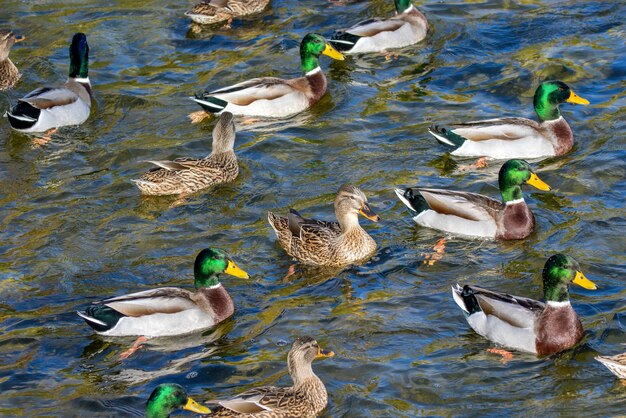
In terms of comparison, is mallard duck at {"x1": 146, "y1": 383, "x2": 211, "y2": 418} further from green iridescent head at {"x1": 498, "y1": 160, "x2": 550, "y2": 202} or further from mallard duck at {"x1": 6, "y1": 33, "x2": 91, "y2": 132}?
mallard duck at {"x1": 6, "y1": 33, "x2": 91, "y2": 132}

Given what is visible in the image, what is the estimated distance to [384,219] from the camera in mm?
12953

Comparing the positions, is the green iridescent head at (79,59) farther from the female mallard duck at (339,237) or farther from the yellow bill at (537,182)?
the yellow bill at (537,182)

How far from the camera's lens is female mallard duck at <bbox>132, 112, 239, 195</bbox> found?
44.5ft

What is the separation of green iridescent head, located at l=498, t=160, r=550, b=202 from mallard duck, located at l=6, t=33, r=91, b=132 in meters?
5.91

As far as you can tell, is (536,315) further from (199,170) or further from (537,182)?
(199,170)

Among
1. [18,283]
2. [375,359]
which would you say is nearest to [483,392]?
[375,359]

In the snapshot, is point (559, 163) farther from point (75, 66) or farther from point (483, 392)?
point (75, 66)

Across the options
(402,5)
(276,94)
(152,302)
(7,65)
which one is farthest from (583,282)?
(7,65)

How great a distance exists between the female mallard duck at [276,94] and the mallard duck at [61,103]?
4.92 feet

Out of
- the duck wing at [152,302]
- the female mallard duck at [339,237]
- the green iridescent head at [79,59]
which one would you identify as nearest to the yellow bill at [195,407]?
the duck wing at [152,302]

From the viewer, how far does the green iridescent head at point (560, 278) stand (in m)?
10.2

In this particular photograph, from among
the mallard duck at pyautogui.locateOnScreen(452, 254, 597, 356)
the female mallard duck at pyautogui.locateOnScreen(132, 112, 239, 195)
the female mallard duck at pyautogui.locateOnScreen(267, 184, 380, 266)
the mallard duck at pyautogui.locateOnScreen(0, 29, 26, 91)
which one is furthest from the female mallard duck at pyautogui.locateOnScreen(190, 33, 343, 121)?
the mallard duck at pyautogui.locateOnScreen(452, 254, 597, 356)

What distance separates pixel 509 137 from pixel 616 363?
538 cm

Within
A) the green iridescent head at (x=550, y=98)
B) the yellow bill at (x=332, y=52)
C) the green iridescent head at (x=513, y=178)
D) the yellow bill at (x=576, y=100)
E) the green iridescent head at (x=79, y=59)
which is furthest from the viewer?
Result: the yellow bill at (x=332, y=52)
